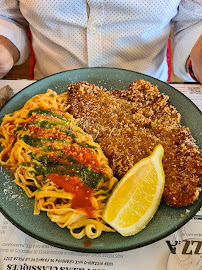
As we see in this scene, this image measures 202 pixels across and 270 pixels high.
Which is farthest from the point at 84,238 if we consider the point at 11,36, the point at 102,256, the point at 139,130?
the point at 11,36

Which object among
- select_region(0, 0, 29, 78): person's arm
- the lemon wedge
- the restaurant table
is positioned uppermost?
select_region(0, 0, 29, 78): person's arm

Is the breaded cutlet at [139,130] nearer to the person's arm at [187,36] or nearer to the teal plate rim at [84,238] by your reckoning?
the teal plate rim at [84,238]

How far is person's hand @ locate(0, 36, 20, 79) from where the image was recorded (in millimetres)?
1674

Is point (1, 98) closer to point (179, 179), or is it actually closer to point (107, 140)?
point (107, 140)

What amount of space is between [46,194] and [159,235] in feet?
1.55

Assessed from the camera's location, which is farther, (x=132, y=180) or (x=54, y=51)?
(x=54, y=51)

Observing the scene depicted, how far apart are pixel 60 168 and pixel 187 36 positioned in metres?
1.23

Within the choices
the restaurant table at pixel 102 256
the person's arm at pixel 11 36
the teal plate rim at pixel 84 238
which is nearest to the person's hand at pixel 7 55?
the person's arm at pixel 11 36

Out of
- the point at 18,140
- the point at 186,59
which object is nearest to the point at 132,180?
the point at 18,140

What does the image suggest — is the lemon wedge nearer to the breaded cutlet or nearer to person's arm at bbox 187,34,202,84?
the breaded cutlet

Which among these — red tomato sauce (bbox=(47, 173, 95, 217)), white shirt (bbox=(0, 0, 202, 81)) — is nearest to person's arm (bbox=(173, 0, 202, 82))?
white shirt (bbox=(0, 0, 202, 81))

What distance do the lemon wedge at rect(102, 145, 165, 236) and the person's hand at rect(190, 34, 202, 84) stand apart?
75cm

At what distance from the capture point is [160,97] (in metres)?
1.48

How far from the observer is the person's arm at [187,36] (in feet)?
5.34
